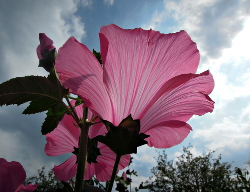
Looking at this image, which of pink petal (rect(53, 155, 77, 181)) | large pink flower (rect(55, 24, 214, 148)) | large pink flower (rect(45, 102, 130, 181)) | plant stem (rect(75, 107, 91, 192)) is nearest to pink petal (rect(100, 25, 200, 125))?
large pink flower (rect(55, 24, 214, 148))

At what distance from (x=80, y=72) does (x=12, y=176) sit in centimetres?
43

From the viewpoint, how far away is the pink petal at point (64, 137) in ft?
3.42

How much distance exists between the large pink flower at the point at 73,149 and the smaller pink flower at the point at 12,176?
10.9 inches

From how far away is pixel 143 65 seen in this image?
69 centimetres

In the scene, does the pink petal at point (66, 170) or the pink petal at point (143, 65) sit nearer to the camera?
the pink petal at point (143, 65)

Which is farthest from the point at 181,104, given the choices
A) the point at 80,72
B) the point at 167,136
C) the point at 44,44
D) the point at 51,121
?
the point at 44,44

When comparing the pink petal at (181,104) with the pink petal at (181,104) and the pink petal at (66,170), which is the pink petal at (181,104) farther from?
the pink petal at (66,170)

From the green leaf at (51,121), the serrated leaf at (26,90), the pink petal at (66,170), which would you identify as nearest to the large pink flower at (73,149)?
the pink petal at (66,170)

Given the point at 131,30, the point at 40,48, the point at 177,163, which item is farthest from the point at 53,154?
the point at 177,163

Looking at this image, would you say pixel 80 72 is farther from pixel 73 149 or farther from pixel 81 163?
pixel 73 149

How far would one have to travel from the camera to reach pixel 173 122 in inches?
28.2

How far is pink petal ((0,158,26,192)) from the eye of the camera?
0.75 metres

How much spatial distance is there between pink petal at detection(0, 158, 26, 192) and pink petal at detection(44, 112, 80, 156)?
0.93ft

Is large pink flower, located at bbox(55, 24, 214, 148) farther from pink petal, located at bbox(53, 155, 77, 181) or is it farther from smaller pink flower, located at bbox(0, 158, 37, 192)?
pink petal, located at bbox(53, 155, 77, 181)
